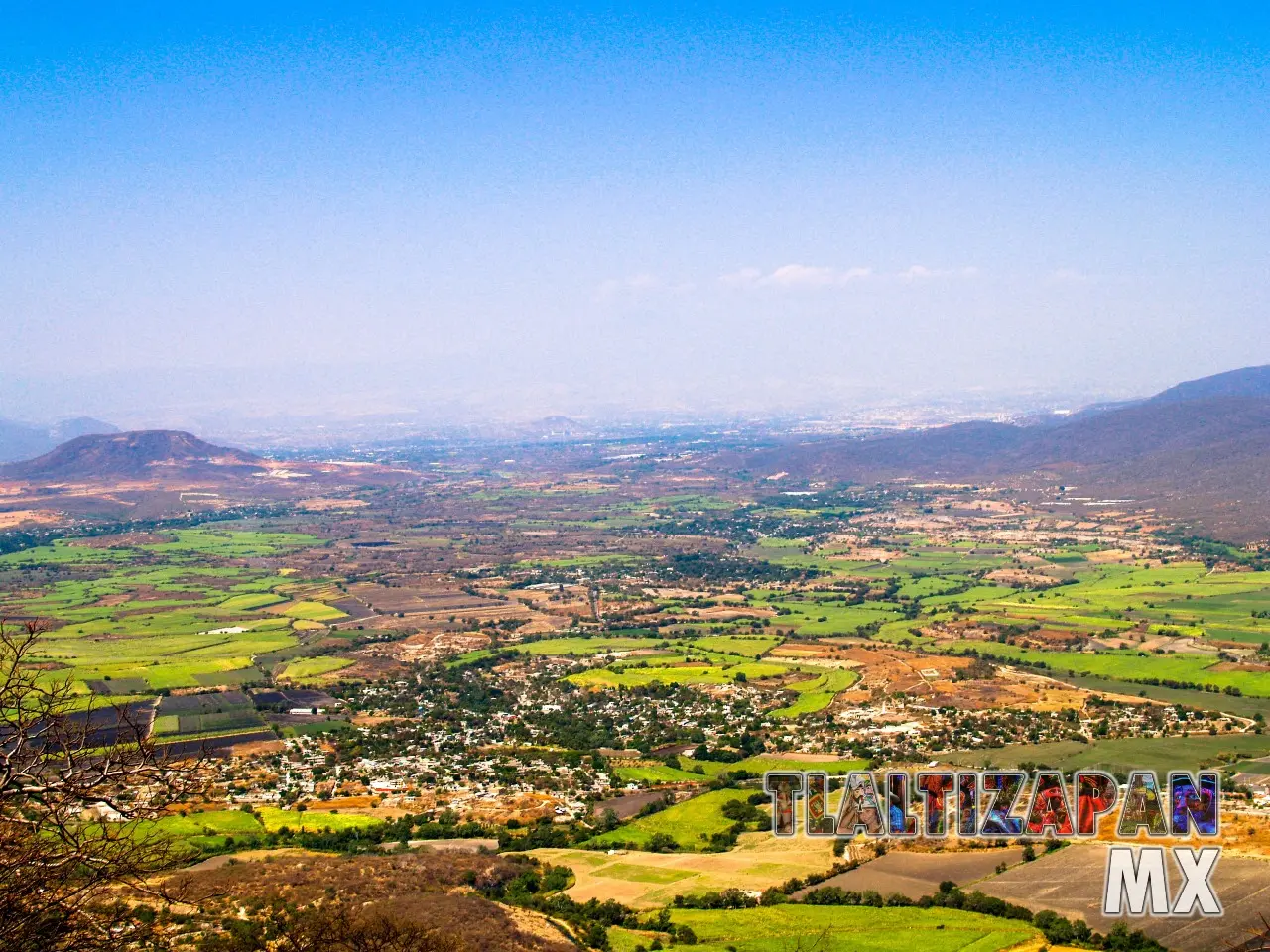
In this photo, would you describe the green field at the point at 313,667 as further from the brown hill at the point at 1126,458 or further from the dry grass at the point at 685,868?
the brown hill at the point at 1126,458

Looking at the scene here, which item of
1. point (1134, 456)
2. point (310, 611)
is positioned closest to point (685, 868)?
point (310, 611)

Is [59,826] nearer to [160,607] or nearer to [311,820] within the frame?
[311,820]

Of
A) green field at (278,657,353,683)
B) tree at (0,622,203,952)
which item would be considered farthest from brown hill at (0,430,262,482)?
tree at (0,622,203,952)

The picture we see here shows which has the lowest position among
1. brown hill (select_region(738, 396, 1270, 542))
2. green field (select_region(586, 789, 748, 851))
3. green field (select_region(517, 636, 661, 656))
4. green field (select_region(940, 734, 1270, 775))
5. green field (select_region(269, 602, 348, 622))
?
green field (select_region(517, 636, 661, 656))

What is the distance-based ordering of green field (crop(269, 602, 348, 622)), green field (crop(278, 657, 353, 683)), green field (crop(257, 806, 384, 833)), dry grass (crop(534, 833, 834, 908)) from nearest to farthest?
dry grass (crop(534, 833, 834, 908)) < green field (crop(257, 806, 384, 833)) < green field (crop(278, 657, 353, 683)) < green field (crop(269, 602, 348, 622))

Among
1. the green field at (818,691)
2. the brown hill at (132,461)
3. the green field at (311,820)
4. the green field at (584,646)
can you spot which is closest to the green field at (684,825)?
the green field at (311,820)

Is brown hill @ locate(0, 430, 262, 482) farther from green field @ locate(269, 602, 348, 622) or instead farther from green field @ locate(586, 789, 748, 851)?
green field @ locate(586, 789, 748, 851)

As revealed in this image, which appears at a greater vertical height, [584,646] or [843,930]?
[843,930]

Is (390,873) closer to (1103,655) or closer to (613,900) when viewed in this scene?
(613,900)
